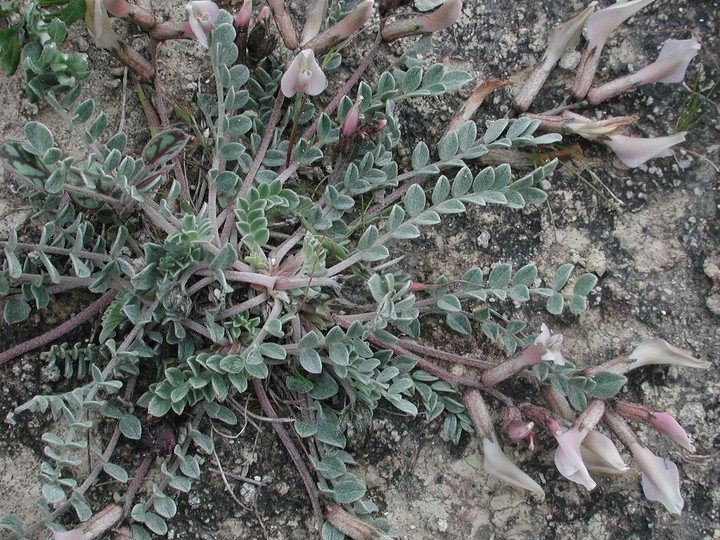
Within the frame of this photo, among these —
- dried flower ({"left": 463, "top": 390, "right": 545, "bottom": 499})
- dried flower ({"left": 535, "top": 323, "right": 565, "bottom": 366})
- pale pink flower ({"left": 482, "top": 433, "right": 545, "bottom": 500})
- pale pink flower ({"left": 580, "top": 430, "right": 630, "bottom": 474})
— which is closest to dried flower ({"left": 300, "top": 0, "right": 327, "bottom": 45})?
dried flower ({"left": 535, "top": 323, "right": 565, "bottom": 366})

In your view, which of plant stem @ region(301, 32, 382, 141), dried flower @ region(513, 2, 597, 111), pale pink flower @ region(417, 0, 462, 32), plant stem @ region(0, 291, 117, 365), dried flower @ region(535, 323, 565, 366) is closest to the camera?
dried flower @ region(535, 323, 565, 366)

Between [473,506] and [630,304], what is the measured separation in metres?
1.00

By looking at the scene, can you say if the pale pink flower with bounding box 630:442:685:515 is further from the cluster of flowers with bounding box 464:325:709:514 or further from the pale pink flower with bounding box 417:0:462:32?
the pale pink flower with bounding box 417:0:462:32

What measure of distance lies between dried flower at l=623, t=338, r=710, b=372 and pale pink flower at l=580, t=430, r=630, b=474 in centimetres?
32

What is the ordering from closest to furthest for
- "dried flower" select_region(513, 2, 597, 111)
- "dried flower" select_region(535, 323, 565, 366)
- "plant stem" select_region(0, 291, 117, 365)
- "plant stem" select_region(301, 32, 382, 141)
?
"dried flower" select_region(535, 323, 565, 366)
"plant stem" select_region(0, 291, 117, 365)
"plant stem" select_region(301, 32, 382, 141)
"dried flower" select_region(513, 2, 597, 111)

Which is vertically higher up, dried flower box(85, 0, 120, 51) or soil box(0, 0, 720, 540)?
dried flower box(85, 0, 120, 51)

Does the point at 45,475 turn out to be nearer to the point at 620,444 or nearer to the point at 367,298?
the point at 367,298

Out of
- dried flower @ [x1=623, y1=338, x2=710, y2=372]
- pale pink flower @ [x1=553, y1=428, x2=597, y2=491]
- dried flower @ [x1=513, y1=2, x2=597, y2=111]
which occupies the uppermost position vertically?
dried flower @ [x1=513, y1=2, x2=597, y2=111]

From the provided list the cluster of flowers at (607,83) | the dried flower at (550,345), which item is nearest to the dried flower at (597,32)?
the cluster of flowers at (607,83)

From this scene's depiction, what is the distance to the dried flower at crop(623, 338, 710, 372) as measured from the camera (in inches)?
95.3

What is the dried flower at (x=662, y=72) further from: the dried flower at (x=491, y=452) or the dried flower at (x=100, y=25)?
the dried flower at (x=100, y=25)

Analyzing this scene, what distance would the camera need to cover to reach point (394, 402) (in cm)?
230

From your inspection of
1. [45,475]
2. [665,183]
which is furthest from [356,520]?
[665,183]

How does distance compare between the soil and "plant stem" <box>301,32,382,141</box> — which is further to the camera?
"plant stem" <box>301,32,382,141</box>
